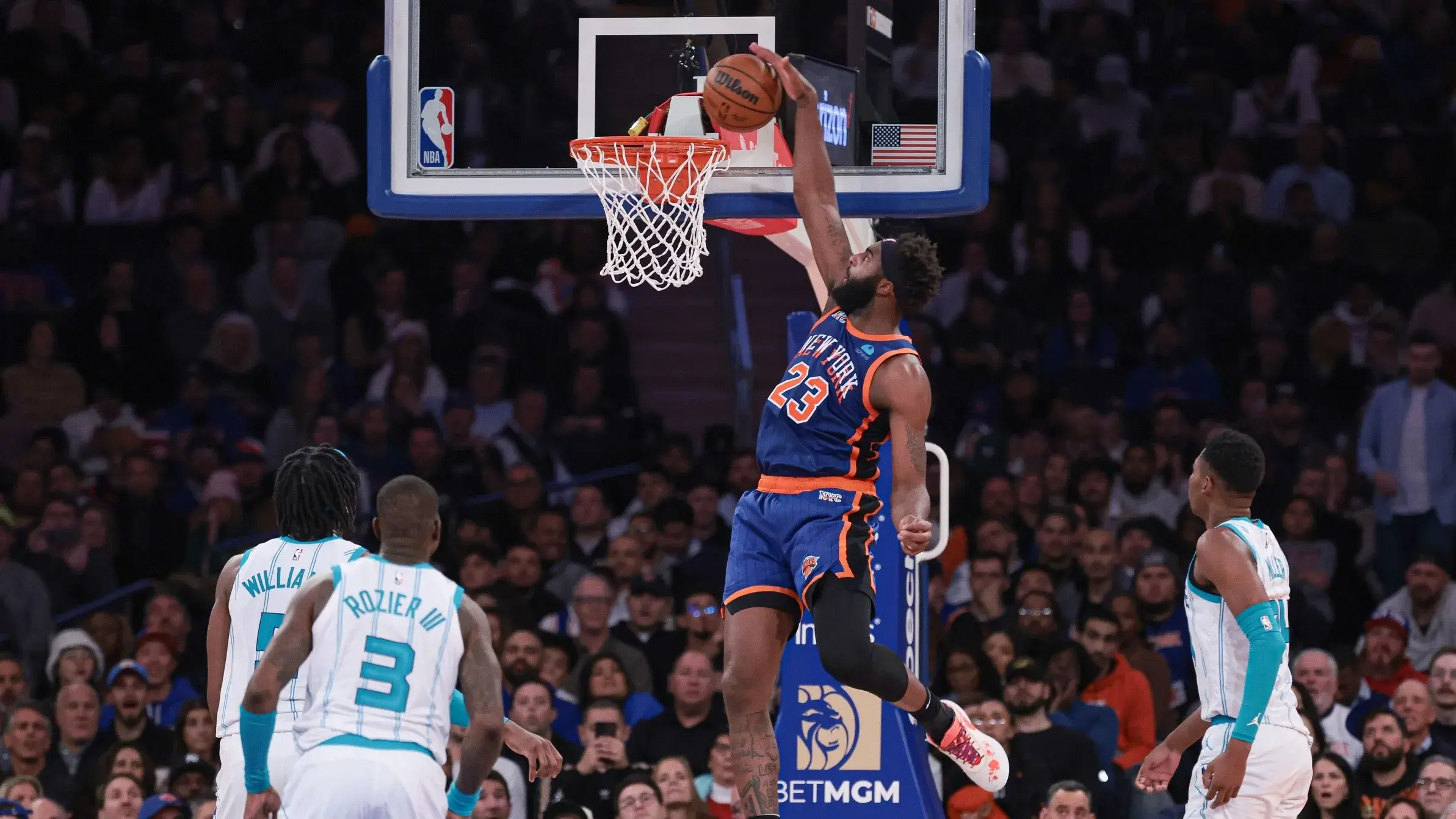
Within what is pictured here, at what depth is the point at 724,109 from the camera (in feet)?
24.1

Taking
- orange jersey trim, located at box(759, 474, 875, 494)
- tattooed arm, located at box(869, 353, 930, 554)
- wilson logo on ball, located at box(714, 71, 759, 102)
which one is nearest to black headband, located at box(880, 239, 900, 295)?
tattooed arm, located at box(869, 353, 930, 554)

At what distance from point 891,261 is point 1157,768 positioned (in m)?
1.99

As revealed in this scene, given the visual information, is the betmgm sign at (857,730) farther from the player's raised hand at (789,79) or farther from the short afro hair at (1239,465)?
the short afro hair at (1239,465)

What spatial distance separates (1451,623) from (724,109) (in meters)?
6.08

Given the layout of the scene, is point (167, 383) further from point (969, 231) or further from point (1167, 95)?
point (1167, 95)

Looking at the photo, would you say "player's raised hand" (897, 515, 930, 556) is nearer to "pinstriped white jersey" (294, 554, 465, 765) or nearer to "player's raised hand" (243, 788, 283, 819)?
"pinstriped white jersey" (294, 554, 465, 765)

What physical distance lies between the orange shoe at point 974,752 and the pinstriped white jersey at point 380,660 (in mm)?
2309

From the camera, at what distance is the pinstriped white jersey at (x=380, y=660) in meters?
5.61

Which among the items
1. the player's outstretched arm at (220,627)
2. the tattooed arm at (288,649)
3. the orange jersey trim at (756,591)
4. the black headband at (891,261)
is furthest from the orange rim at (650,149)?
the tattooed arm at (288,649)

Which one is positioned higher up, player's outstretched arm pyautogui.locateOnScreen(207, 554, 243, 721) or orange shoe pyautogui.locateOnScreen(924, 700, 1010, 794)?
player's outstretched arm pyautogui.locateOnScreen(207, 554, 243, 721)

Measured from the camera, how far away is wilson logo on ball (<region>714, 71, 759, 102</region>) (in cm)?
732

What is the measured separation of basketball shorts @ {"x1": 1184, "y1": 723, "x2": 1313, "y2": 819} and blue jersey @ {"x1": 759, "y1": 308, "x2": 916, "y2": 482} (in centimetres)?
155

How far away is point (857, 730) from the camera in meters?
8.44

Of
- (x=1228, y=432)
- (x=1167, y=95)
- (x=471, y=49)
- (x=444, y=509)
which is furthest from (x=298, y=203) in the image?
(x=1228, y=432)
